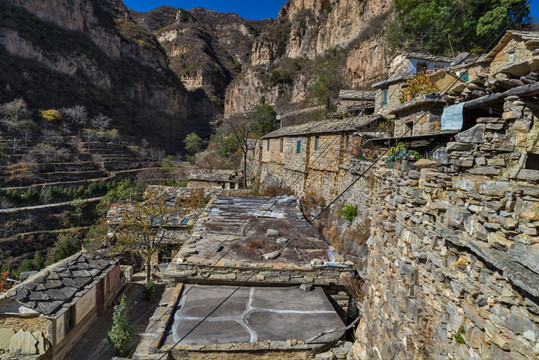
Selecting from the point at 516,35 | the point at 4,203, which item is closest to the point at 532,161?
the point at 516,35

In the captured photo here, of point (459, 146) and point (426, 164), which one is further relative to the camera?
point (426, 164)

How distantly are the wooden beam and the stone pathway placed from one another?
8862mm

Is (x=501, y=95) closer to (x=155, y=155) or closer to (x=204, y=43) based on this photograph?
(x=155, y=155)

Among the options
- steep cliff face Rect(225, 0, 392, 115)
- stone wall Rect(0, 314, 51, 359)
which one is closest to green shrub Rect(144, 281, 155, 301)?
stone wall Rect(0, 314, 51, 359)

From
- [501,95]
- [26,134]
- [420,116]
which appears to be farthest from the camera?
[26,134]

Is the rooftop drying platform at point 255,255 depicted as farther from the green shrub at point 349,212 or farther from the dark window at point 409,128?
the dark window at point 409,128

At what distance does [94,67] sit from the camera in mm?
59312

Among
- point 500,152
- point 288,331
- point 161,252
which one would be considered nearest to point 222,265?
point 288,331

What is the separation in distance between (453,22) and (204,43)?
88.9 m

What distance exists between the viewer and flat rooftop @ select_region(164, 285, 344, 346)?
4.91 m

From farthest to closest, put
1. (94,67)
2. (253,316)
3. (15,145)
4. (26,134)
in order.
Result: 1. (94,67)
2. (26,134)
3. (15,145)
4. (253,316)

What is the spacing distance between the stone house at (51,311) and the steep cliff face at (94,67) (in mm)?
45371

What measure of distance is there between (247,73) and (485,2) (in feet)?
184

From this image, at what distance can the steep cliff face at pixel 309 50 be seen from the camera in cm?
3469
